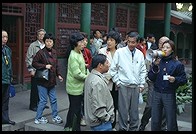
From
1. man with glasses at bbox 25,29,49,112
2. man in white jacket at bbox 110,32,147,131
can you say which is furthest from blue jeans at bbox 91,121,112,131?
man with glasses at bbox 25,29,49,112

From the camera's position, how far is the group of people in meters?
3.88

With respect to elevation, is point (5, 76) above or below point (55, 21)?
below

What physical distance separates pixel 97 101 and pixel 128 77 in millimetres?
1146

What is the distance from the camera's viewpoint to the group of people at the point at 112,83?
3.88 meters

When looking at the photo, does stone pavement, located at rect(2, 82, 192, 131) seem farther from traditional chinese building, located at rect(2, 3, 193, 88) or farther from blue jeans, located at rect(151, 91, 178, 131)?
traditional chinese building, located at rect(2, 3, 193, 88)

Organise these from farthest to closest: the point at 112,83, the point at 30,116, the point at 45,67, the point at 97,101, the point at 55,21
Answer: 1. the point at 55,21
2. the point at 30,116
3. the point at 45,67
4. the point at 112,83
5. the point at 97,101

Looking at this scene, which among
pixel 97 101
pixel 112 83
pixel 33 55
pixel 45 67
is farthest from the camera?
pixel 33 55

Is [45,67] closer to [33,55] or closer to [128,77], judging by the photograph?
[33,55]

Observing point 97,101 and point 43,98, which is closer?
point 97,101

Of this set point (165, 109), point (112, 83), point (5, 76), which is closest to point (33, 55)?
point (5, 76)

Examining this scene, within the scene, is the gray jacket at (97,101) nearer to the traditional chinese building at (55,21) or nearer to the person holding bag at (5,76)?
the person holding bag at (5,76)

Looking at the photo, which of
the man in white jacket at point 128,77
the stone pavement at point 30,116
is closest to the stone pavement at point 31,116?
the stone pavement at point 30,116

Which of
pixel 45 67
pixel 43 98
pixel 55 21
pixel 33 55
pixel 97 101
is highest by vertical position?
pixel 55 21

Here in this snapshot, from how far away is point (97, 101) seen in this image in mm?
3732
